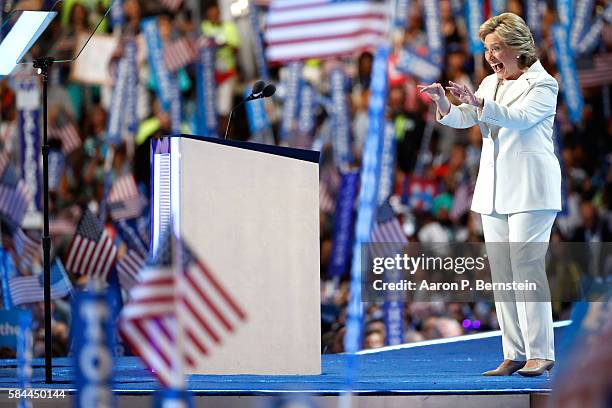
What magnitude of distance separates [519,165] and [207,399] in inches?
63.4

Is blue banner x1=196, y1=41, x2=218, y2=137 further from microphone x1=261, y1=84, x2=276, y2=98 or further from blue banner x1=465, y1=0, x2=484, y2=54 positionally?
microphone x1=261, y1=84, x2=276, y2=98

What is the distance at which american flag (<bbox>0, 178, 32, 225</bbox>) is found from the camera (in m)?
10.1

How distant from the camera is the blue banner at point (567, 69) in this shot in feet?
33.3

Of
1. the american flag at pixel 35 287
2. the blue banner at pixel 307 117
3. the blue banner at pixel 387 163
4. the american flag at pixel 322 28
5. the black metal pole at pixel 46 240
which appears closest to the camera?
the black metal pole at pixel 46 240

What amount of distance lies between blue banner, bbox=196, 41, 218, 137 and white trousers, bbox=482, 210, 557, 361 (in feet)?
19.6

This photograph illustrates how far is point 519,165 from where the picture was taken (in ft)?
16.2

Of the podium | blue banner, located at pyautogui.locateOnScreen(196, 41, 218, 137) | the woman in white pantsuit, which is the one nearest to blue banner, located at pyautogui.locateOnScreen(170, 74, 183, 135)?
blue banner, located at pyautogui.locateOnScreen(196, 41, 218, 137)

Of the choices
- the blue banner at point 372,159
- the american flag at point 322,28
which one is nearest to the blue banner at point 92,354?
the blue banner at point 372,159

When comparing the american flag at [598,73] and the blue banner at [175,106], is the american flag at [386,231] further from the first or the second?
the blue banner at [175,106]

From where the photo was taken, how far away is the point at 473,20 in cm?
1026

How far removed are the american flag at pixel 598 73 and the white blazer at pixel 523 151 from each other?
5454mm

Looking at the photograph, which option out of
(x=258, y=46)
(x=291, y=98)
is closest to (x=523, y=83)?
(x=291, y=98)

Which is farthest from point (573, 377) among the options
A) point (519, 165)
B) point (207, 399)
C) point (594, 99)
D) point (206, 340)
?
point (594, 99)

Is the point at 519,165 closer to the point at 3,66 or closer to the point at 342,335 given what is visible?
the point at 3,66
